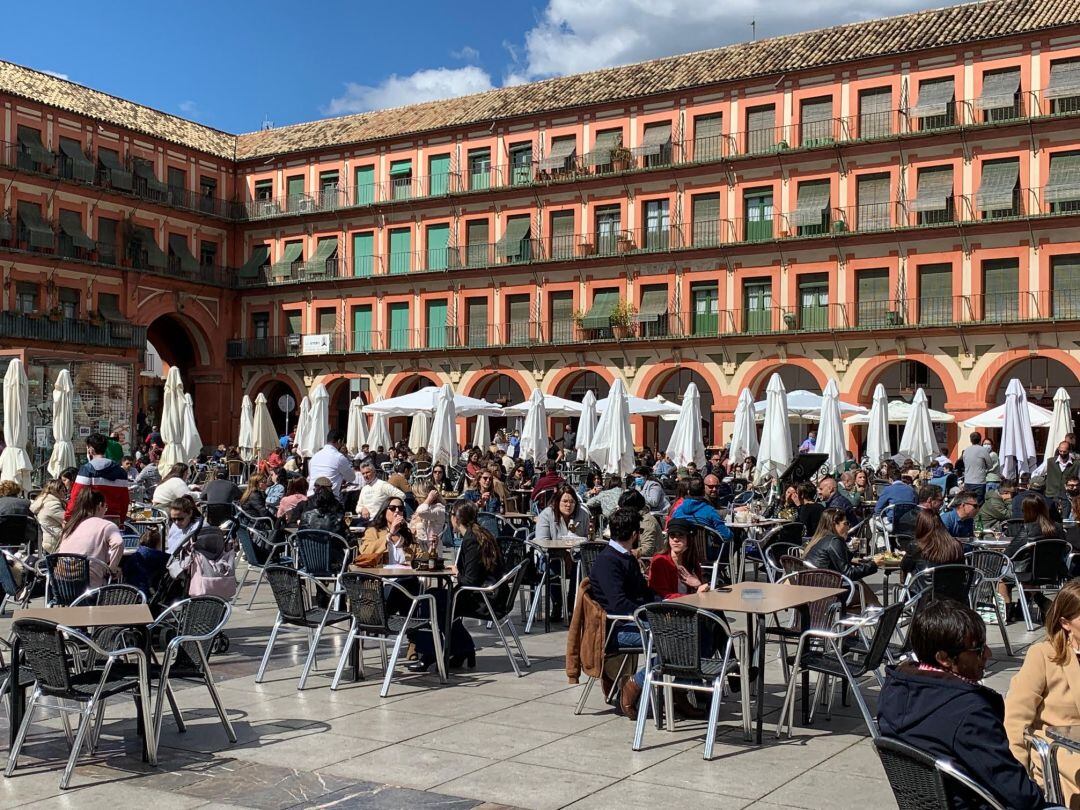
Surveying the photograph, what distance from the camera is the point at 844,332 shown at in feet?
111

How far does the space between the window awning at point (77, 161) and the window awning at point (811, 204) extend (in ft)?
74.6

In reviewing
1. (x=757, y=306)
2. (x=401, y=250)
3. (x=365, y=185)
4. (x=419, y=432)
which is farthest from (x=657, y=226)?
(x=365, y=185)

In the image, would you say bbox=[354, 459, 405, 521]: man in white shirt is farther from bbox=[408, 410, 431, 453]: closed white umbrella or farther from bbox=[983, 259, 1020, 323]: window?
bbox=[983, 259, 1020, 323]: window

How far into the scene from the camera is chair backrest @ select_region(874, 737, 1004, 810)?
3812 millimetres

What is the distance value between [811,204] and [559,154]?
878 centimetres

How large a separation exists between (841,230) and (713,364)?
18.0ft

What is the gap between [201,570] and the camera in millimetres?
9641

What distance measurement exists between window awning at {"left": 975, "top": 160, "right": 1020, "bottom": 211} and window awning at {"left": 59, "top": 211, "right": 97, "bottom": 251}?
2742 cm

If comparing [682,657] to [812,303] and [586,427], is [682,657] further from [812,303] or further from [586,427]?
[812,303]

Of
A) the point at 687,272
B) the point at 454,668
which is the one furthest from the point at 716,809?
the point at 687,272

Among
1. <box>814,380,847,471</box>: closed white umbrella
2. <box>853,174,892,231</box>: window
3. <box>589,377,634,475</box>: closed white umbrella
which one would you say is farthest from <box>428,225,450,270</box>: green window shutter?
<box>814,380,847,471</box>: closed white umbrella

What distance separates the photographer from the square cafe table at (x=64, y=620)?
658cm

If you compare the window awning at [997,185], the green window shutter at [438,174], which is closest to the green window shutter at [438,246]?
the green window shutter at [438,174]

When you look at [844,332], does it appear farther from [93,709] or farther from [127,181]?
[93,709]
